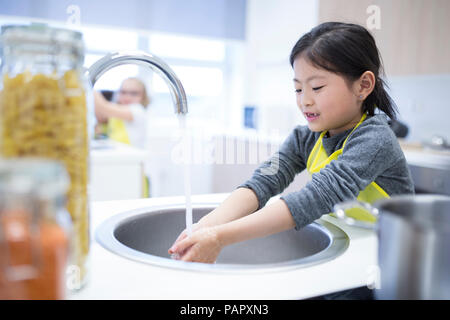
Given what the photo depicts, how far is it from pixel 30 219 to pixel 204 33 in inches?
A: 150

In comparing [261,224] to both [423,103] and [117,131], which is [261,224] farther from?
[117,131]

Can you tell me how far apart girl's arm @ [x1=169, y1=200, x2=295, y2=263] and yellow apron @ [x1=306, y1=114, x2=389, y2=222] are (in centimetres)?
21

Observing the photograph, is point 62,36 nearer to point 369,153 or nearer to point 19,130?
point 19,130

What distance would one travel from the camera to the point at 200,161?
378 cm

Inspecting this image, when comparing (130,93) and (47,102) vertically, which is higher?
(130,93)

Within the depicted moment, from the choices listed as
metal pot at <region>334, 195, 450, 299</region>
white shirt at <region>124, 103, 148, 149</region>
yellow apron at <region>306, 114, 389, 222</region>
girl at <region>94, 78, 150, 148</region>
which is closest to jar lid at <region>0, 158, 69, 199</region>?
metal pot at <region>334, 195, 450, 299</region>

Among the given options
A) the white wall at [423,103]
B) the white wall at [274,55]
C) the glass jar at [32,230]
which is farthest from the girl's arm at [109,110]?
the glass jar at [32,230]

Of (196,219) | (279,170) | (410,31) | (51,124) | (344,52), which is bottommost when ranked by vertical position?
(196,219)

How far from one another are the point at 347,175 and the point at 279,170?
0.29 meters

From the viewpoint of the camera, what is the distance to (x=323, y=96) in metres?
0.88

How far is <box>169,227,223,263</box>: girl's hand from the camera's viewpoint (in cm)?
67

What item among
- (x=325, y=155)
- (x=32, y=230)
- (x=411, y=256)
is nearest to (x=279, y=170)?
(x=325, y=155)

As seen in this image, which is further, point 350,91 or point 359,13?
point 359,13
